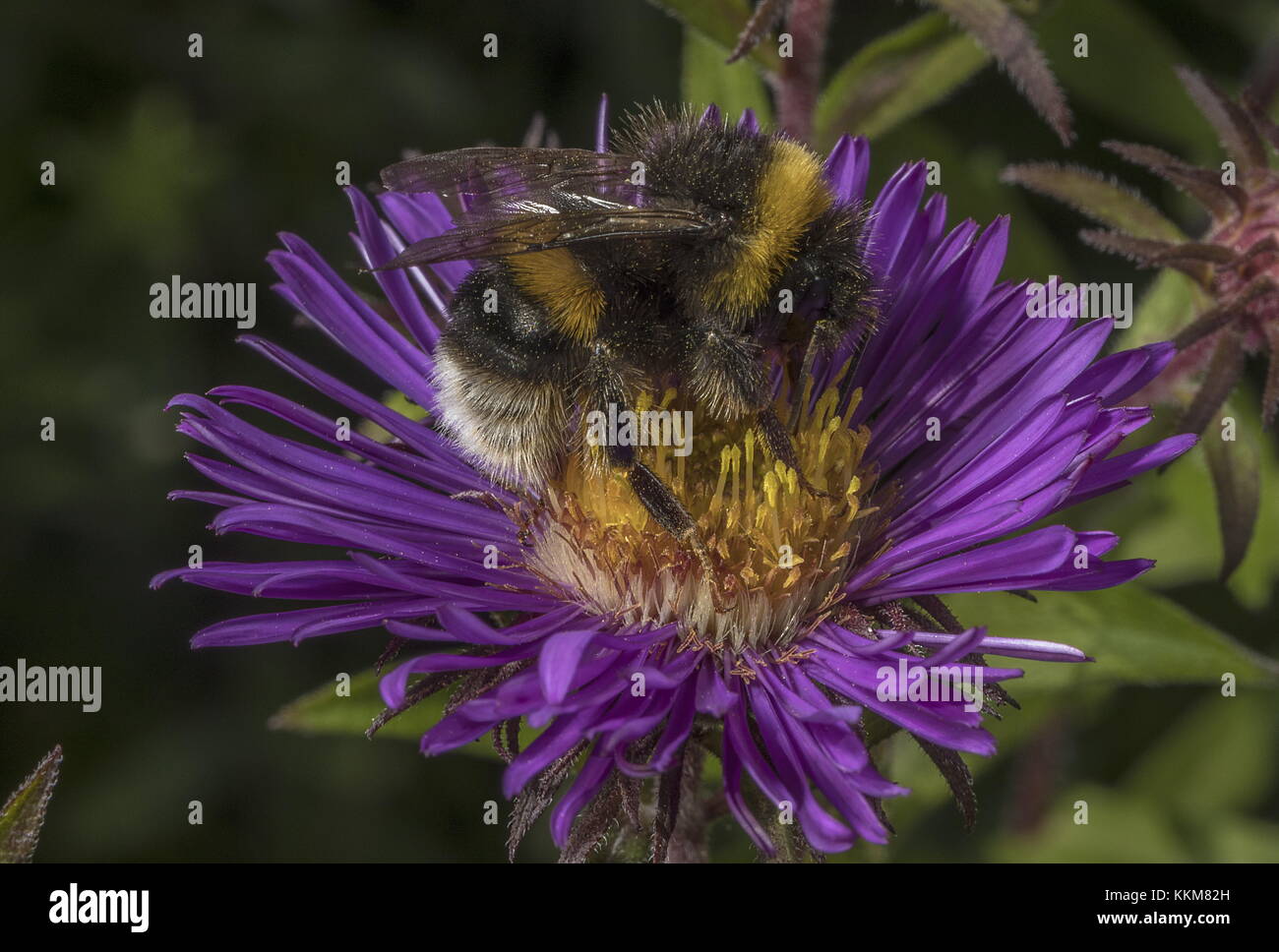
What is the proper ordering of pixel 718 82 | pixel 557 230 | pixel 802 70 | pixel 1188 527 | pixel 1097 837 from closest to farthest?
pixel 557 230 < pixel 802 70 < pixel 718 82 < pixel 1188 527 < pixel 1097 837

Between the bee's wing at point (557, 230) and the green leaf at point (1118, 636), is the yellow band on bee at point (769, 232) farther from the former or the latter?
the green leaf at point (1118, 636)

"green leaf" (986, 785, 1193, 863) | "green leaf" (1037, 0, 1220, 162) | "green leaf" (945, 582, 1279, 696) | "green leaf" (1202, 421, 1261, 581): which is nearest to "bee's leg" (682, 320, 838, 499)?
"green leaf" (945, 582, 1279, 696)

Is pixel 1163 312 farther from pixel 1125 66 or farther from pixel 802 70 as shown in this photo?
pixel 1125 66

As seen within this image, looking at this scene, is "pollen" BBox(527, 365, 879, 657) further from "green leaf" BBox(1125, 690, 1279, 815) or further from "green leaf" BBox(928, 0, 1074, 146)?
"green leaf" BBox(1125, 690, 1279, 815)

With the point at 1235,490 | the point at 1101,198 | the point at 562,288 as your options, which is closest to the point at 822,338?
the point at 562,288

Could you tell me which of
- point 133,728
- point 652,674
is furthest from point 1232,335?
point 133,728

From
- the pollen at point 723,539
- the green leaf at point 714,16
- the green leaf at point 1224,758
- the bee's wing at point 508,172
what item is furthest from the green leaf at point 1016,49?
the green leaf at point 1224,758

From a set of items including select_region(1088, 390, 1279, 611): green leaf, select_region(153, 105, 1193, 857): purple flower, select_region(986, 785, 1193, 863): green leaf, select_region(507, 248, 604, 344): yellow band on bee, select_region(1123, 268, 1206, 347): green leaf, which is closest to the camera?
select_region(153, 105, 1193, 857): purple flower
